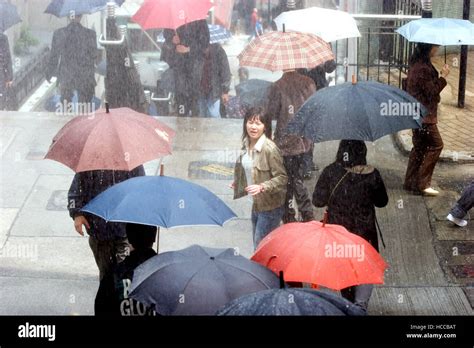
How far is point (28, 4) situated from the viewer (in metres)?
15.5

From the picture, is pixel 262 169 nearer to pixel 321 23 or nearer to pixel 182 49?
pixel 321 23

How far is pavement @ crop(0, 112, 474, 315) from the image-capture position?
871 cm

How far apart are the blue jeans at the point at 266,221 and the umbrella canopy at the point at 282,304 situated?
115 inches

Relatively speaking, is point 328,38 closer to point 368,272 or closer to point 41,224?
point 41,224

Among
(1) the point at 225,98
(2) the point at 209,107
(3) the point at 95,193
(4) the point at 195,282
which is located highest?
(4) the point at 195,282

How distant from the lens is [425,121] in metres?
10.1

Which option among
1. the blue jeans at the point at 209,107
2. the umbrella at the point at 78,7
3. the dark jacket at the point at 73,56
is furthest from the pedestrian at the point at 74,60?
the blue jeans at the point at 209,107

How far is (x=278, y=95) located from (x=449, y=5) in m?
4.52

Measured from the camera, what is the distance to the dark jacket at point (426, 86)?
1000 centimetres

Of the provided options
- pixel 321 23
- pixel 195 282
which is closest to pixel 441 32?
pixel 321 23

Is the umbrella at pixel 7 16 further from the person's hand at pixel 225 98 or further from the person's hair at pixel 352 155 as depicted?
the person's hair at pixel 352 155

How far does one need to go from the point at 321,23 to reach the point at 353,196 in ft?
11.8
